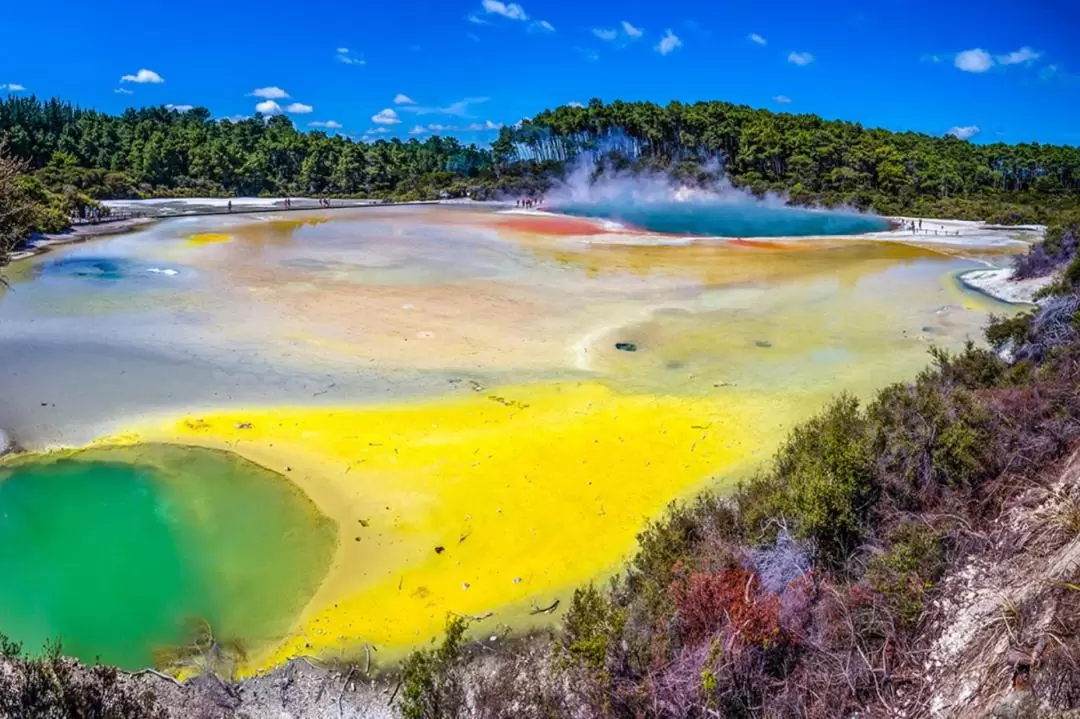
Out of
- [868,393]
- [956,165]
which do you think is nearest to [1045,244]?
[868,393]

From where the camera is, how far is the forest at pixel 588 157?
6366cm

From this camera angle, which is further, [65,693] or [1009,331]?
[1009,331]

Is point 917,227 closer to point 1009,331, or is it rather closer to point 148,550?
point 1009,331

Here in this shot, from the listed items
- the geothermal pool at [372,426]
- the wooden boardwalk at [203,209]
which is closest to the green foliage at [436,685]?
the geothermal pool at [372,426]

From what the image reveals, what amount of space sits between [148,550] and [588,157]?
78.3 meters

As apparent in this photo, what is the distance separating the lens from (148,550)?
8.62 metres

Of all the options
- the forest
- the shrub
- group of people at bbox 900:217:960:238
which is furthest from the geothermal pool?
the forest

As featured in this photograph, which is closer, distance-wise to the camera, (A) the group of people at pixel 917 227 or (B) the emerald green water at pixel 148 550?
(B) the emerald green water at pixel 148 550

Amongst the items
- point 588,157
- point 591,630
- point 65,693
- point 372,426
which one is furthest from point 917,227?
point 65,693

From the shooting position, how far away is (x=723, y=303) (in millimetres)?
21875

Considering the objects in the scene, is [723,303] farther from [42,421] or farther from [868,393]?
[42,421]

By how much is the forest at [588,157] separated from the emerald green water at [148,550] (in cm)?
5464

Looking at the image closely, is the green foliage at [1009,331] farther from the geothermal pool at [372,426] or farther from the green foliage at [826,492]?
the green foliage at [826,492]

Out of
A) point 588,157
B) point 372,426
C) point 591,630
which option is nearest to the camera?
A: point 591,630
